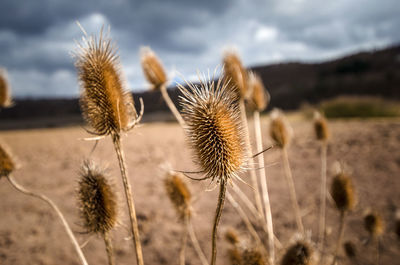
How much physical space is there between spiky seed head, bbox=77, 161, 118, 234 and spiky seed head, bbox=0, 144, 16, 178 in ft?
3.23

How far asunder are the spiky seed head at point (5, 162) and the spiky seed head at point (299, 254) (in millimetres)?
2742

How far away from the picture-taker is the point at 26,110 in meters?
62.3

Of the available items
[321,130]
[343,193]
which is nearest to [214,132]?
[343,193]

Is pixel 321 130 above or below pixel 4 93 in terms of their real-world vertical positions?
below

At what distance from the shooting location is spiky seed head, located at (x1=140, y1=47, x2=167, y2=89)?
11.3ft

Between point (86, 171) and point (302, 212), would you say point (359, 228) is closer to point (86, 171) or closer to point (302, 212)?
point (302, 212)

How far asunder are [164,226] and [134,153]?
250 inches

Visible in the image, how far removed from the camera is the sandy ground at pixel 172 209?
13.7 feet

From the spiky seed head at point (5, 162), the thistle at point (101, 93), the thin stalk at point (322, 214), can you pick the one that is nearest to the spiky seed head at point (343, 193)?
the thin stalk at point (322, 214)

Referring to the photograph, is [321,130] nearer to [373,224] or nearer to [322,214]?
[373,224]

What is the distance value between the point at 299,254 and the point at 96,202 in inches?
67.1

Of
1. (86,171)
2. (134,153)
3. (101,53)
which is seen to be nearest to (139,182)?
(134,153)

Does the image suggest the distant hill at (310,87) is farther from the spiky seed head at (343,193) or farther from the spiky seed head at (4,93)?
the spiky seed head at (343,193)

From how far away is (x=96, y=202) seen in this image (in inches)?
77.6
